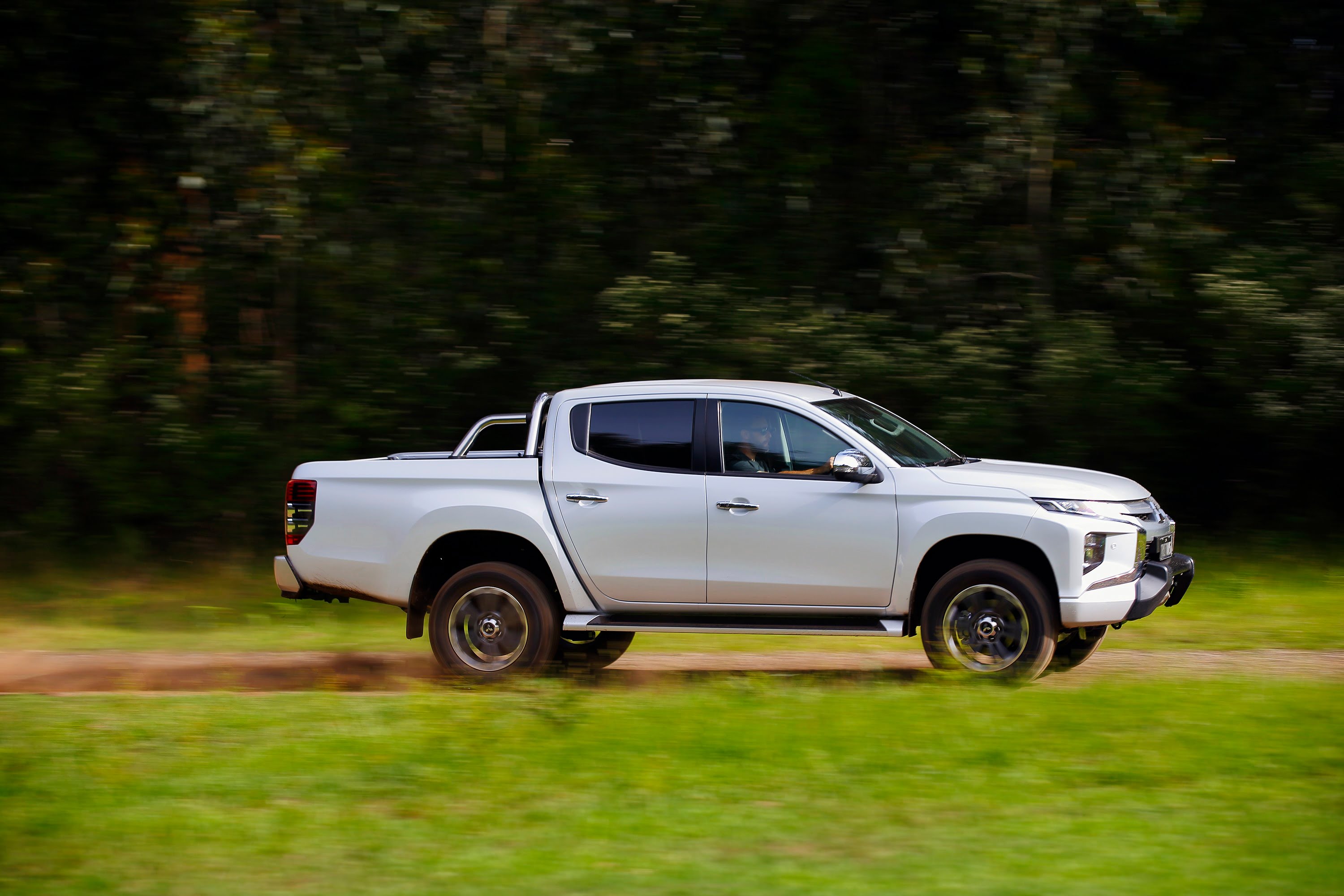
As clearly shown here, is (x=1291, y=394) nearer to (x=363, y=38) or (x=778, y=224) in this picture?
(x=778, y=224)

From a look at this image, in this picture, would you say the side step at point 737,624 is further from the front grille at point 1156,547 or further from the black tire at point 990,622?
the front grille at point 1156,547

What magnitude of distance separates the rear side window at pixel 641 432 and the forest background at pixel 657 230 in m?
4.04

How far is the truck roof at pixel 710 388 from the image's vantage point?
793 cm

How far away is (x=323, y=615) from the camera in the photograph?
11.5 m

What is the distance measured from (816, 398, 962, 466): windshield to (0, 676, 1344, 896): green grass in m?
1.31

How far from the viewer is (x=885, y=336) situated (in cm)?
1220

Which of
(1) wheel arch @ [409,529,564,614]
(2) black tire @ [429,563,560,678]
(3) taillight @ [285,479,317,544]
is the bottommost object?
(2) black tire @ [429,563,560,678]

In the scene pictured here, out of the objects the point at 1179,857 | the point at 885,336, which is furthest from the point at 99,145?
the point at 1179,857

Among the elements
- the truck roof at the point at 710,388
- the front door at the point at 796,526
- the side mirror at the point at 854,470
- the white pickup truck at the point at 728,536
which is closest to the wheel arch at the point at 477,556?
the white pickup truck at the point at 728,536

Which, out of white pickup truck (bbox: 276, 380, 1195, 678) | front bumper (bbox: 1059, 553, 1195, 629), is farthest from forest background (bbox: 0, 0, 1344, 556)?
front bumper (bbox: 1059, 553, 1195, 629)

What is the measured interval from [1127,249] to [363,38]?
7.01m

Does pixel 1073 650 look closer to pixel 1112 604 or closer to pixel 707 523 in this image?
pixel 1112 604

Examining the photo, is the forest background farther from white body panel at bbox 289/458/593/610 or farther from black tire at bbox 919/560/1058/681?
black tire at bbox 919/560/1058/681

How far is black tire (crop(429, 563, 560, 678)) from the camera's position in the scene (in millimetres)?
7938
